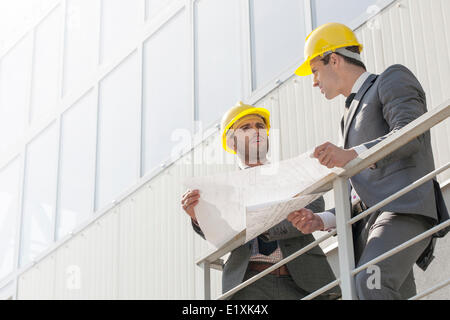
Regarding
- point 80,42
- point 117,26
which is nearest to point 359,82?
point 117,26

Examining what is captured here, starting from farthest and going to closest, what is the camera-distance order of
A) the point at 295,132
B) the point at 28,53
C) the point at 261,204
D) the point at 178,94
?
1. the point at 28,53
2. the point at 178,94
3. the point at 295,132
4. the point at 261,204

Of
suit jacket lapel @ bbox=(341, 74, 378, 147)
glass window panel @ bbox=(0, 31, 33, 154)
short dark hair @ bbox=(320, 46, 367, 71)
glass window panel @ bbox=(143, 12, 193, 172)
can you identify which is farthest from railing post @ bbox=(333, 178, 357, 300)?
glass window panel @ bbox=(0, 31, 33, 154)

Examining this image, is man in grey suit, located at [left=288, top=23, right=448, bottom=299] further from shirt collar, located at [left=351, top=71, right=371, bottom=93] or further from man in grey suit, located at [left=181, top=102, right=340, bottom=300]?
man in grey suit, located at [left=181, top=102, right=340, bottom=300]

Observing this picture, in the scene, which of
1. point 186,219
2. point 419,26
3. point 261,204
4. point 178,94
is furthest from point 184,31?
point 261,204

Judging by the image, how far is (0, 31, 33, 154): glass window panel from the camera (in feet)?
42.7

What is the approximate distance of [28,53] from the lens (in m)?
13.2

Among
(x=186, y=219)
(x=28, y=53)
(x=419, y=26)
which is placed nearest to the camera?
(x=419, y=26)

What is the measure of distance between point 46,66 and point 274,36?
18.2ft

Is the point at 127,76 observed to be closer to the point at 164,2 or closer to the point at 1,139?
the point at 164,2

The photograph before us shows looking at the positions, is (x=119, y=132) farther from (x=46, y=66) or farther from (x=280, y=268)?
(x=280, y=268)

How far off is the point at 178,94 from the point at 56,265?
299 cm

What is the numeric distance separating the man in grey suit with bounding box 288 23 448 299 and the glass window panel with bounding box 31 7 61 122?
344 inches

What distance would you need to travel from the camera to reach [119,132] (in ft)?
34.1
